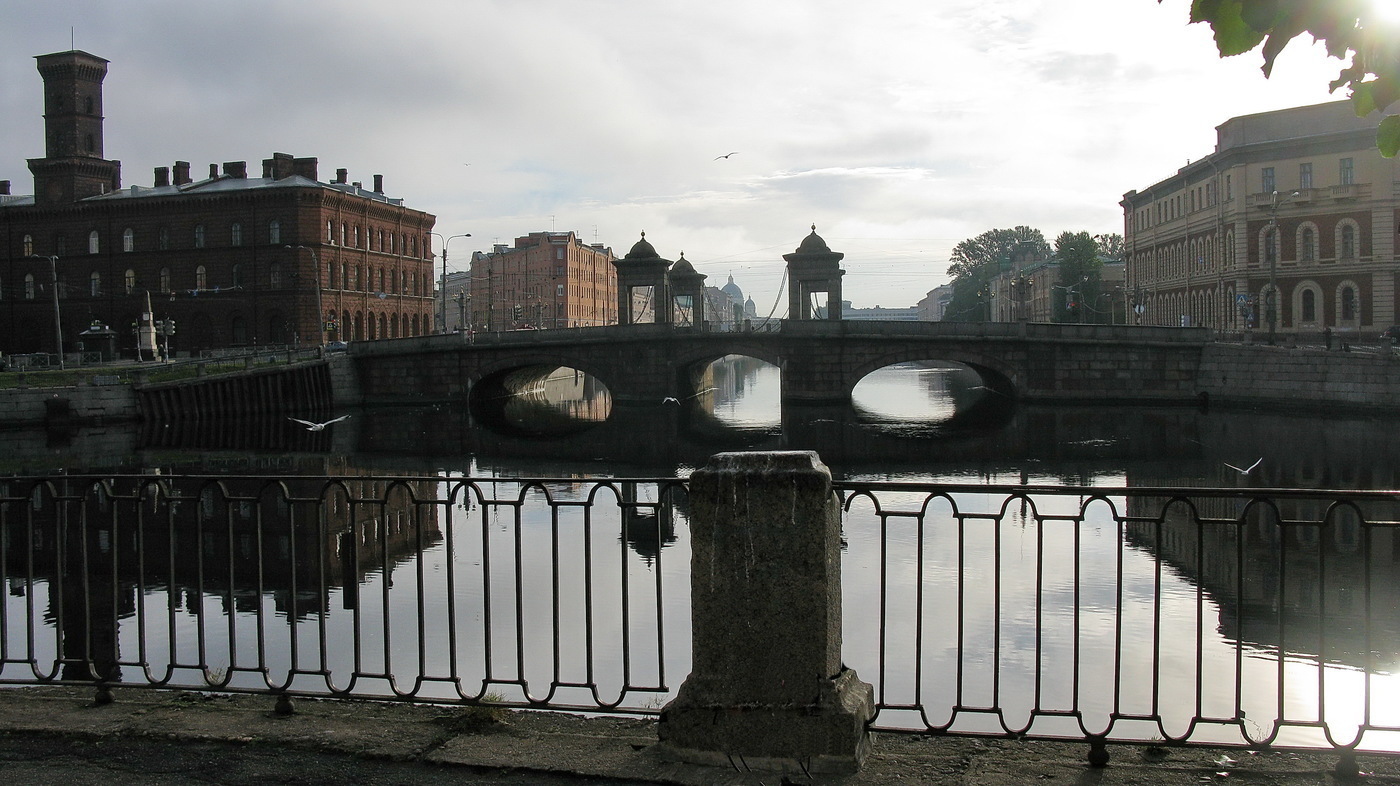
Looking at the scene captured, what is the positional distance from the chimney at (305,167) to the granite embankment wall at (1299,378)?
4899 cm

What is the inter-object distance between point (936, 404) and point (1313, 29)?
51.8m

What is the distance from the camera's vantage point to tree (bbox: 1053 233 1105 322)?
84.9 m

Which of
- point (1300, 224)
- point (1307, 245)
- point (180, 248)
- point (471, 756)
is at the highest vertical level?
point (180, 248)

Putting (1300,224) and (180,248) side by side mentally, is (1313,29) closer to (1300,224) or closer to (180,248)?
(1300,224)

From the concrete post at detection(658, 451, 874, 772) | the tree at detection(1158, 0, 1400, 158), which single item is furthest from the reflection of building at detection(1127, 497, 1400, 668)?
the tree at detection(1158, 0, 1400, 158)

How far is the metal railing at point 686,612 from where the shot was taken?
737cm

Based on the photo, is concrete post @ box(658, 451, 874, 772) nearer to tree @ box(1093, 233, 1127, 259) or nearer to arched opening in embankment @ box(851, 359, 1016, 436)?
arched opening in embankment @ box(851, 359, 1016, 436)

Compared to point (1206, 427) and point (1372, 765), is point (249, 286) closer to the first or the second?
point (1206, 427)

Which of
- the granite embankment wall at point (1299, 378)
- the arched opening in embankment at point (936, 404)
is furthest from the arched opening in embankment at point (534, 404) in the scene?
the granite embankment wall at point (1299, 378)

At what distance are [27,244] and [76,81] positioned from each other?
32.9ft

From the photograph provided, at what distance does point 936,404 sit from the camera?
5444 centimetres

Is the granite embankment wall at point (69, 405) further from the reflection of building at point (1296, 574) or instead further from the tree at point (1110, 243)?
the tree at point (1110, 243)

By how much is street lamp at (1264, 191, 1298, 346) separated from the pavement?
44.1 meters

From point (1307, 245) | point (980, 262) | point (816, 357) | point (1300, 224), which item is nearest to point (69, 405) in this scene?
point (816, 357)
